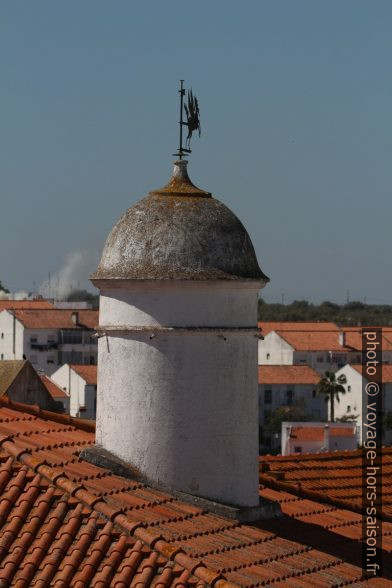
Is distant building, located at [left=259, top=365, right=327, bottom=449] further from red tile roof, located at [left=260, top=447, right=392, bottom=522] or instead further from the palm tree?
red tile roof, located at [left=260, top=447, right=392, bottom=522]

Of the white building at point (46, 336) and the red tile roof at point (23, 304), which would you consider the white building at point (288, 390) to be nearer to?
the white building at point (46, 336)

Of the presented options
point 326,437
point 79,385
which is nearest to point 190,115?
point 326,437

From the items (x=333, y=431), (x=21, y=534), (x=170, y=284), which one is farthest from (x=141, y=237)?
(x=333, y=431)

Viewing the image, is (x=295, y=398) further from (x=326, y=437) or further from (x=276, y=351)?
(x=326, y=437)

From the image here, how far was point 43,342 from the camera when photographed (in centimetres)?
10369

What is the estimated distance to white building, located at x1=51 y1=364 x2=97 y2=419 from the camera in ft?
266

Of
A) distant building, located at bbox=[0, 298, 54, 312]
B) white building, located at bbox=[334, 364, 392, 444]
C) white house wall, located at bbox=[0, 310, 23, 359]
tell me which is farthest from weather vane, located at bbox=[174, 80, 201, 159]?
distant building, located at bbox=[0, 298, 54, 312]

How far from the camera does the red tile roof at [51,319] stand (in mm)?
103312

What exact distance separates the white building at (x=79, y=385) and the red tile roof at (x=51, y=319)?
1628 cm

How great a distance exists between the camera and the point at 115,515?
1025 centimetres

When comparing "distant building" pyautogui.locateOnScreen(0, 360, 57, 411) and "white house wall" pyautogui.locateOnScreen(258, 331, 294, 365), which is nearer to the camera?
"distant building" pyautogui.locateOnScreen(0, 360, 57, 411)

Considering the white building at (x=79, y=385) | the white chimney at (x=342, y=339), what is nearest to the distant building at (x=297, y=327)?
the white chimney at (x=342, y=339)

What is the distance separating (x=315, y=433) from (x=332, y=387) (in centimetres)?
3529

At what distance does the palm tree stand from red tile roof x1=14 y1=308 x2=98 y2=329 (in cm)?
1947
